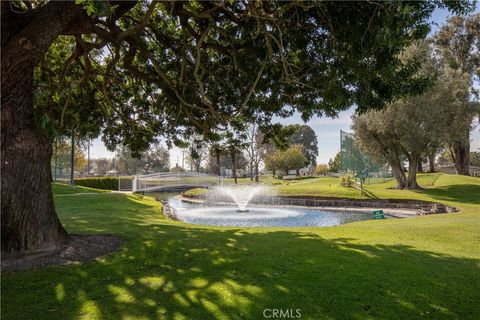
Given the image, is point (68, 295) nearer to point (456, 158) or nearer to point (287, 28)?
point (287, 28)

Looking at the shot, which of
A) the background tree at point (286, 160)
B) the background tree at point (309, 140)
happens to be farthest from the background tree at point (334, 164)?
the background tree at point (309, 140)

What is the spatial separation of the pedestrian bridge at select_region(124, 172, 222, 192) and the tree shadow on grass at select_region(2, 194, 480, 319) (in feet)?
98.3

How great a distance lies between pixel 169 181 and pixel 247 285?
38143mm

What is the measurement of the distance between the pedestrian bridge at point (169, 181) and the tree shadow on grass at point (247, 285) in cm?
2996

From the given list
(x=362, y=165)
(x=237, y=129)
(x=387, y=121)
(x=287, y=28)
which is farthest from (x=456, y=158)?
(x=287, y=28)

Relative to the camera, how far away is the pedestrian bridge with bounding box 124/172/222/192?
118 ft

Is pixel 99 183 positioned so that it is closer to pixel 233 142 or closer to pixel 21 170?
pixel 233 142

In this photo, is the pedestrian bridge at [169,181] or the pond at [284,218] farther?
the pedestrian bridge at [169,181]

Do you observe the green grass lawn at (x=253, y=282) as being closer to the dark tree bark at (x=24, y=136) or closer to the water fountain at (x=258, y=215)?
the dark tree bark at (x=24, y=136)

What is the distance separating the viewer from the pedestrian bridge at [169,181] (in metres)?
35.8

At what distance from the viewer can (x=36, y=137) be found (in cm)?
612

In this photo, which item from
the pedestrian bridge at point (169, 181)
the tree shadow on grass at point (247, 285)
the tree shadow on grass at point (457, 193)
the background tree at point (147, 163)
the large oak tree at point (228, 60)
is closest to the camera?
the tree shadow on grass at point (247, 285)

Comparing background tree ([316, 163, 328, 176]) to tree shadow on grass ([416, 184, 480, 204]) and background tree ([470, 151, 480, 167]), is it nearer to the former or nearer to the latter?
background tree ([470, 151, 480, 167])

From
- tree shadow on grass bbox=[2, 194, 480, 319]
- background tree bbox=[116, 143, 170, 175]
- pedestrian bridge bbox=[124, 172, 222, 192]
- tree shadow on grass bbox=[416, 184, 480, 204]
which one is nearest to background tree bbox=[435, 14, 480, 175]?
tree shadow on grass bbox=[416, 184, 480, 204]
